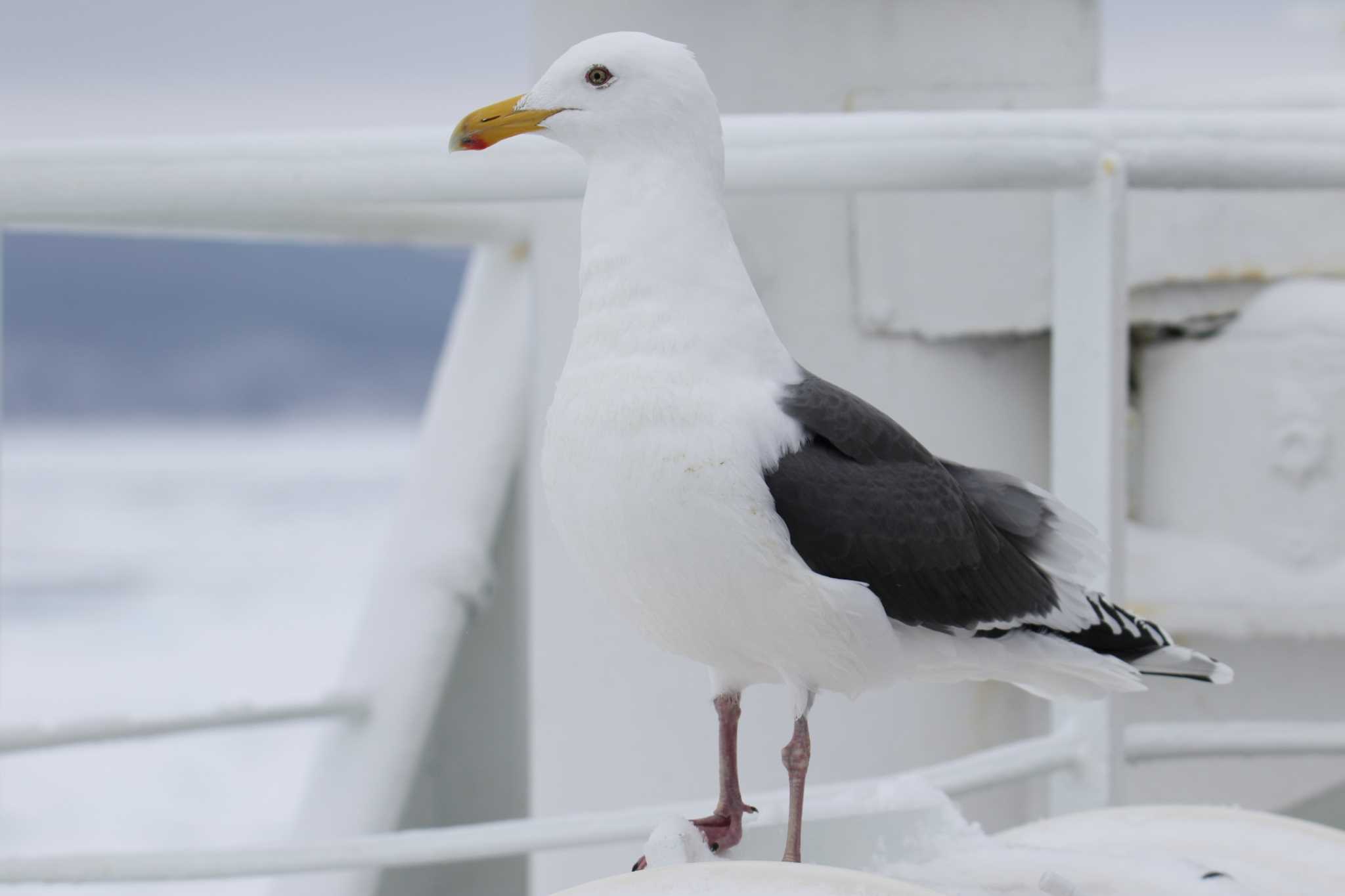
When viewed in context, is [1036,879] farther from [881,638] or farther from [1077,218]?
[1077,218]

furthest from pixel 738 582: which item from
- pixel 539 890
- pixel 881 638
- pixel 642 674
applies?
pixel 539 890

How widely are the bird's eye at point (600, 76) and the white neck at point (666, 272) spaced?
1.8 inches

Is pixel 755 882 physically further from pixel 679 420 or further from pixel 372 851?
pixel 372 851

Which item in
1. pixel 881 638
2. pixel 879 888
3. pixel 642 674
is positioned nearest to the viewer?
pixel 879 888

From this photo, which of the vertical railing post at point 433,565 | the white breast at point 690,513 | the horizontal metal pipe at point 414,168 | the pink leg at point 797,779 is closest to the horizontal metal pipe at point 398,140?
the horizontal metal pipe at point 414,168

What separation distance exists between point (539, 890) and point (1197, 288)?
1.21m

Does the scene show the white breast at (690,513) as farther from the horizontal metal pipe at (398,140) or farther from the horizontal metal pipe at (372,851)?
the horizontal metal pipe at (398,140)

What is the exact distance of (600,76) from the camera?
38.3 inches

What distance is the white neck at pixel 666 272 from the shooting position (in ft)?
3.12

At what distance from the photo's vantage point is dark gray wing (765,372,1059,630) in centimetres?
95

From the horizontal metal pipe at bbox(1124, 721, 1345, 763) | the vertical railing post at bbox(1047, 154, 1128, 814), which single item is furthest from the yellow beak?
the horizontal metal pipe at bbox(1124, 721, 1345, 763)

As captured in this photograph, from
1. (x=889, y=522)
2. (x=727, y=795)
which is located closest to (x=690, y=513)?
(x=889, y=522)

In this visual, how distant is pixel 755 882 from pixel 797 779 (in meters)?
0.14

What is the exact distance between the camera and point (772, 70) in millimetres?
1812
